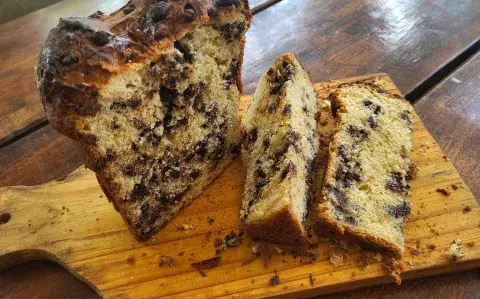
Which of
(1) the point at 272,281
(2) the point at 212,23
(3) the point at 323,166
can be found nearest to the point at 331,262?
(1) the point at 272,281

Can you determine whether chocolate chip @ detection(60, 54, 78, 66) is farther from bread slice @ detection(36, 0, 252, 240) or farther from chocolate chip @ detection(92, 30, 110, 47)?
chocolate chip @ detection(92, 30, 110, 47)

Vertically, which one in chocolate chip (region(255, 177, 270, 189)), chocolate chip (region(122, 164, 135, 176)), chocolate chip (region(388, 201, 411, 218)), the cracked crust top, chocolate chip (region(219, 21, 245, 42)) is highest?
the cracked crust top

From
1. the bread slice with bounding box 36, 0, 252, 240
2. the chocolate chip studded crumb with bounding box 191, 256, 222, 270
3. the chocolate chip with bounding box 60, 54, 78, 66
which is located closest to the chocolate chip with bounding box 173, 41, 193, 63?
the bread slice with bounding box 36, 0, 252, 240

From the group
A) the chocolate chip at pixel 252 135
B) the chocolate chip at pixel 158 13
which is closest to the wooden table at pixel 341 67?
the chocolate chip at pixel 252 135

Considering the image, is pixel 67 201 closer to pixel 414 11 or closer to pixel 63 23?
pixel 63 23

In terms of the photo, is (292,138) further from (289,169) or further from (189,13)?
(189,13)

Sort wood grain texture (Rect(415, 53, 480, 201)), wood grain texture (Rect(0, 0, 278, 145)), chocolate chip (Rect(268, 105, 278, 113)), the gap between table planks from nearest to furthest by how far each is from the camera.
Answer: chocolate chip (Rect(268, 105, 278, 113)) → wood grain texture (Rect(415, 53, 480, 201)) → wood grain texture (Rect(0, 0, 278, 145)) → the gap between table planks
